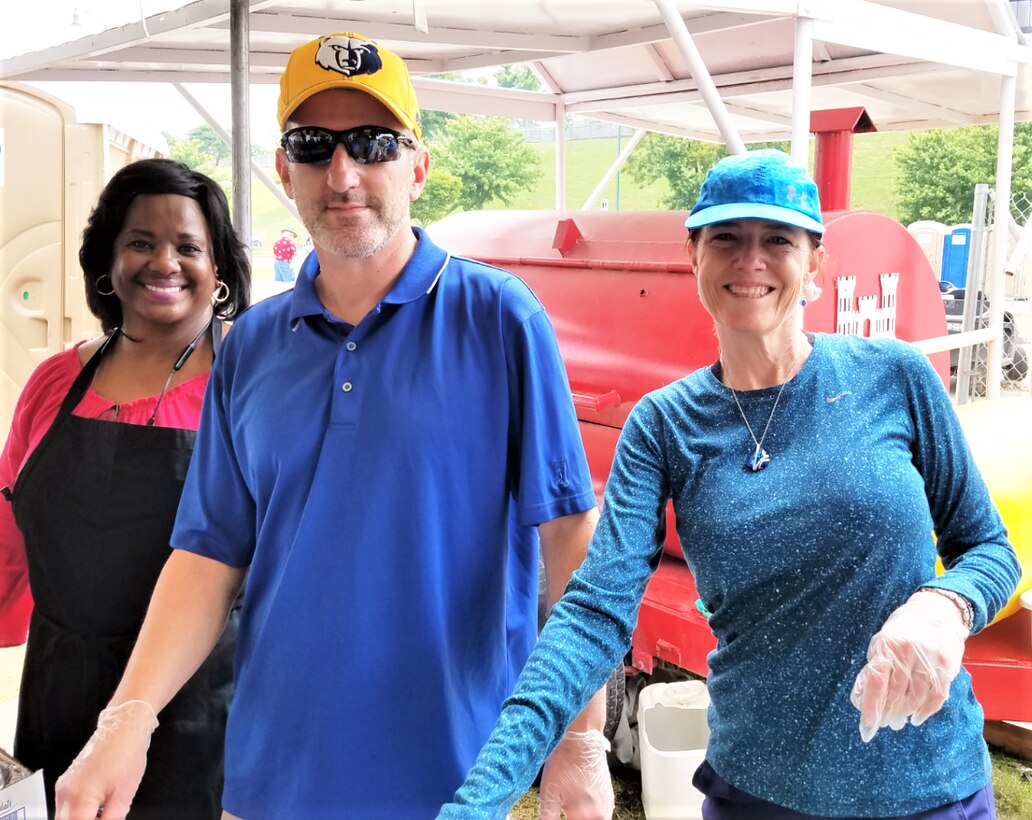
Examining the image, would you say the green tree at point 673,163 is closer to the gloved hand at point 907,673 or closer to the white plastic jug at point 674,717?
the white plastic jug at point 674,717

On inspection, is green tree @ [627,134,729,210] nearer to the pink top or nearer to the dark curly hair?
the dark curly hair

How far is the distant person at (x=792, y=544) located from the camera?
1403 millimetres

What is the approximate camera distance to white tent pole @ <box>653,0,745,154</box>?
305 cm

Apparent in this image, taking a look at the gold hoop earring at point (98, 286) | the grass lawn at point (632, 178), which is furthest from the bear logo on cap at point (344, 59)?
the grass lawn at point (632, 178)

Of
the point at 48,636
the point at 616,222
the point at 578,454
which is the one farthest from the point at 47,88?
the point at 578,454

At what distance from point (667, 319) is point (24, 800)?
2.74 m

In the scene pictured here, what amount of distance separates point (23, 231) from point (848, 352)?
631 centimetres

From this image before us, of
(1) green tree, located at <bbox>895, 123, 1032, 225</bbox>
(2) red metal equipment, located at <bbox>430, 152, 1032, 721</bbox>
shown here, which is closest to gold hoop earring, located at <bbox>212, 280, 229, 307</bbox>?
(2) red metal equipment, located at <bbox>430, 152, 1032, 721</bbox>

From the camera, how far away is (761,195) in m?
1.52

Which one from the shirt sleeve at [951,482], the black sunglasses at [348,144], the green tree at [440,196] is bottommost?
the shirt sleeve at [951,482]

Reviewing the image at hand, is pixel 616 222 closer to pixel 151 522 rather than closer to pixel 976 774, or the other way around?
pixel 151 522

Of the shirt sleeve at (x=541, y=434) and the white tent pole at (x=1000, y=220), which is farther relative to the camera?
the white tent pole at (x=1000, y=220)

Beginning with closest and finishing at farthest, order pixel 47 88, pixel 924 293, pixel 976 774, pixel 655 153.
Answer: pixel 976 774
pixel 924 293
pixel 47 88
pixel 655 153

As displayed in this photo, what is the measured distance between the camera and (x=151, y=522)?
84.0 inches
